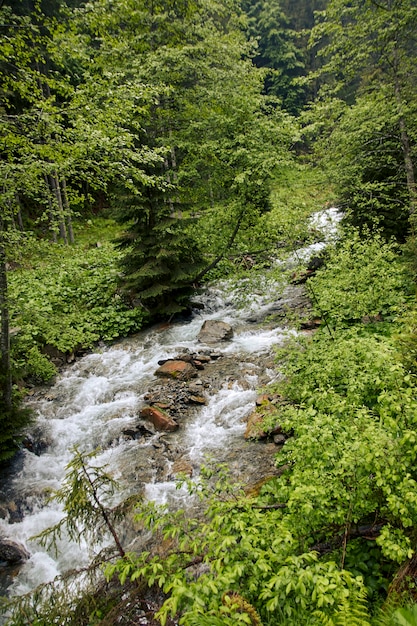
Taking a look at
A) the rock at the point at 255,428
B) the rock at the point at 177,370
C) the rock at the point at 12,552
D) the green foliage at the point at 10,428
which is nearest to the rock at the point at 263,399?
the rock at the point at 255,428

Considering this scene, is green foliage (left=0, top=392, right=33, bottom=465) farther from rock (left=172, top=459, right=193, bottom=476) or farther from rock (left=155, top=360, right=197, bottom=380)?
rock (left=155, top=360, right=197, bottom=380)

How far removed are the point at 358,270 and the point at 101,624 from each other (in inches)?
270

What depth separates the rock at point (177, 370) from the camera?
29.7 ft

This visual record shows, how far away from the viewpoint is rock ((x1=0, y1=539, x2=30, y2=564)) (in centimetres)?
504

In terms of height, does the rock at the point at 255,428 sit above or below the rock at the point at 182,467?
above

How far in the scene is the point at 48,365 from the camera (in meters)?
9.20

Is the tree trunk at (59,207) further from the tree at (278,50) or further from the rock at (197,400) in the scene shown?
the tree at (278,50)

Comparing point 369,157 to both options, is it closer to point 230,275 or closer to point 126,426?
point 230,275

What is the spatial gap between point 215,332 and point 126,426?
4594 millimetres

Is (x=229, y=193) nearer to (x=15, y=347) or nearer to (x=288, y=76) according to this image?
(x=15, y=347)

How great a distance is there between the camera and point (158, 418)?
291 inches

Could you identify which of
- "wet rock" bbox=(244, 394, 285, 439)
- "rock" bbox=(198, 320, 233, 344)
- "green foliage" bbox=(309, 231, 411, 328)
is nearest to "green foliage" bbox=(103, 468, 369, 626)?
"wet rock" bbox=(244, 394, 285, 439)

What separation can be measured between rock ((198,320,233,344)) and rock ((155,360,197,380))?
1.72m

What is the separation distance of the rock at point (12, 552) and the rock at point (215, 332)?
6903 millimetres
